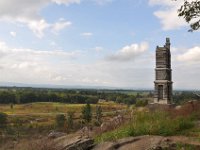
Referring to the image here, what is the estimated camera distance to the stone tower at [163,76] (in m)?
30.0

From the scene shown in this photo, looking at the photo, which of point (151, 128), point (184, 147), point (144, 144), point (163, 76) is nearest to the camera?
point (184, 147)

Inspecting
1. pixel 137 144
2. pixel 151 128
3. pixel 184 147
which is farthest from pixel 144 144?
pixel 151 128

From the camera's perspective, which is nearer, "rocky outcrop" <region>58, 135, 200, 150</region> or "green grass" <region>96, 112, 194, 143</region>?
"rocky outcrop" <region>58, 135, 200, 150</region>

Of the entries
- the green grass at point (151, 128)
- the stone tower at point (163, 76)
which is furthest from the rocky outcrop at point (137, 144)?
the stone tower at point (163, 76)

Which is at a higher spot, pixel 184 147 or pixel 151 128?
pixel 151 128

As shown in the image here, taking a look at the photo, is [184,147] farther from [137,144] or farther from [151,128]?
[151,128]

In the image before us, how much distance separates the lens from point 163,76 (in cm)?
3022

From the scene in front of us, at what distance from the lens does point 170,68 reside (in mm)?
30578

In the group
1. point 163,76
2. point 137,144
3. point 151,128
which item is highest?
point 163,76

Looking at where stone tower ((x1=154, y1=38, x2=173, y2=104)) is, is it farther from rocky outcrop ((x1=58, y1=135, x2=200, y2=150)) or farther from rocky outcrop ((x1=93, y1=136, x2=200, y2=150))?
rocky outcrop ((x1=93, y1=136, x2=200, y2=150))

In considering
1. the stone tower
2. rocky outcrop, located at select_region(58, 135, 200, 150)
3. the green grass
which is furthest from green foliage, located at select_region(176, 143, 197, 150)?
the stone tower

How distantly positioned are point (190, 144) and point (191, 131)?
2.31 metres

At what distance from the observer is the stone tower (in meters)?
Result: 30.0

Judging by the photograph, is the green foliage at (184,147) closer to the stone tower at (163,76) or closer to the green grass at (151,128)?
the green grass at (151,128)
